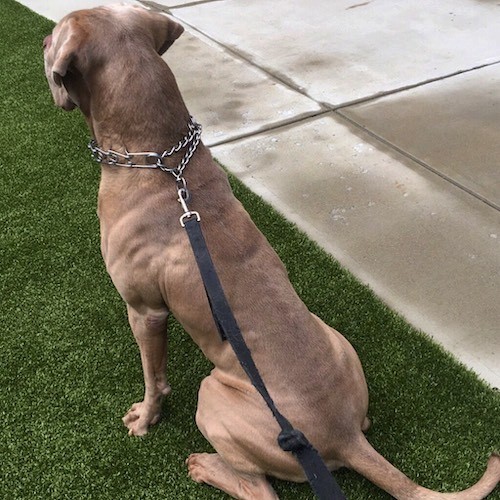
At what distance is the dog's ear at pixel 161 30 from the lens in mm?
2396

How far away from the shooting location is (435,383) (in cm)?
304

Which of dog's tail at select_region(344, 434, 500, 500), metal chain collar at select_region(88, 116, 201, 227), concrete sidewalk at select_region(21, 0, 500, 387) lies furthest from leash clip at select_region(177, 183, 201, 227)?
concrete sidewalk at select_region(21, 0, 500, 387)

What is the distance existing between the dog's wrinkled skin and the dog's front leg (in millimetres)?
127

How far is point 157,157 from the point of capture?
233 centimetres

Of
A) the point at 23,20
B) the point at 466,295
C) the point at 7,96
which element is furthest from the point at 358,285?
the point at 23,20

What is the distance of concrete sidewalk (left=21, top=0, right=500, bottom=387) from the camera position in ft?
12.0

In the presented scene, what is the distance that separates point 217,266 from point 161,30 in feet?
3.04

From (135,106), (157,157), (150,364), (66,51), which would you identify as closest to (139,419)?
(150,364)

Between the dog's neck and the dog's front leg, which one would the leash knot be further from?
the dog's neck

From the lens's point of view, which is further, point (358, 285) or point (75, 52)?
point (358, 285)

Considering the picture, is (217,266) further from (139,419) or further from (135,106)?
(139,419)

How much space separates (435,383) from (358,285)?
76 centimetres

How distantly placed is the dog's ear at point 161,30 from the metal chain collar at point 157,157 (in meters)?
0.34

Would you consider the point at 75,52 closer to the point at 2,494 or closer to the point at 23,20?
the point at 2,494
